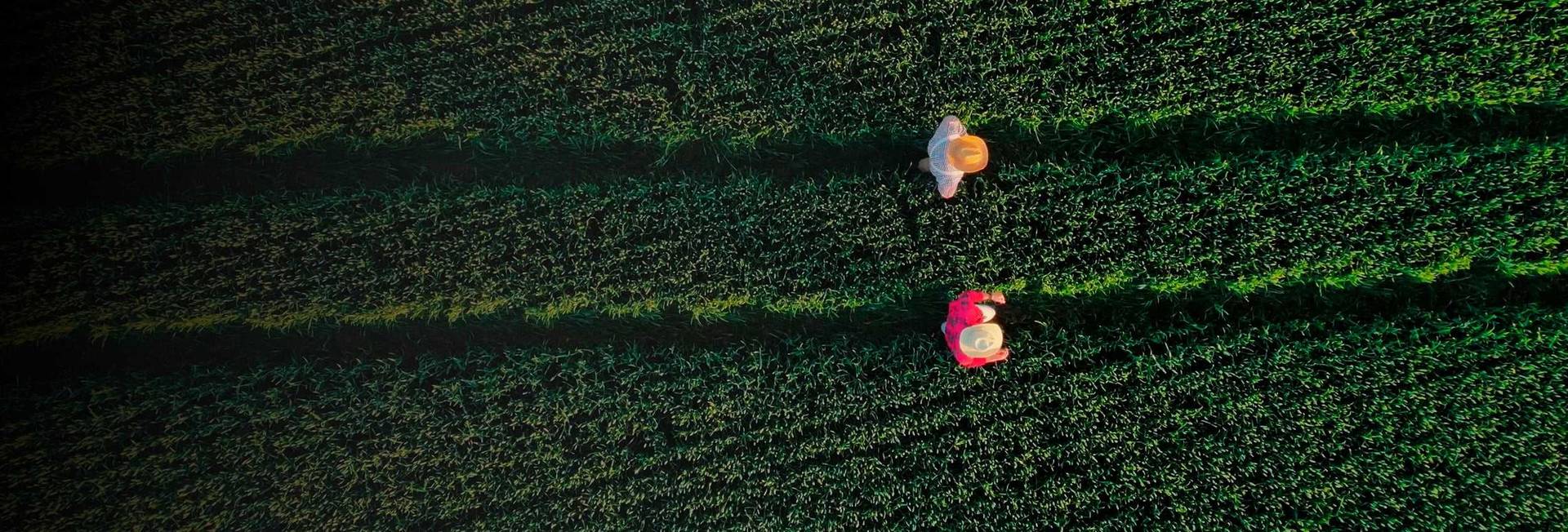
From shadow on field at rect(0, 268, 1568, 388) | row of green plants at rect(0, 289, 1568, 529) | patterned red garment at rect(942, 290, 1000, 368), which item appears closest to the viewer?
patterned red garment at rect(942, 290, 1000, 368)

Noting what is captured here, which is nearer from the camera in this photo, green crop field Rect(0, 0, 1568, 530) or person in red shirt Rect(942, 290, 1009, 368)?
person in red shirt Rect(942, 290, 1009, 368)

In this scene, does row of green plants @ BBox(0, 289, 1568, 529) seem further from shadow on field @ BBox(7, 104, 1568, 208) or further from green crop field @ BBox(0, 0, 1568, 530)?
shadow on field @ BBox(7, 104, 1568, 208)

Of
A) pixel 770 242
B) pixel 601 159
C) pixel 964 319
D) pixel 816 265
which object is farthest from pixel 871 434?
pixel 601 159

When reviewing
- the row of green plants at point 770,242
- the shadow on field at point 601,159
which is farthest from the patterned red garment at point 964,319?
the shadow on field at point 601,159

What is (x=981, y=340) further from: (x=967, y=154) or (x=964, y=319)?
(x=967, y=154)

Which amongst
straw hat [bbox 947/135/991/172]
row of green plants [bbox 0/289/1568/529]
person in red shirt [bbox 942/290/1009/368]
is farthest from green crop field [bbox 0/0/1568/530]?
straw hat [bbox 947/135/991/172]
